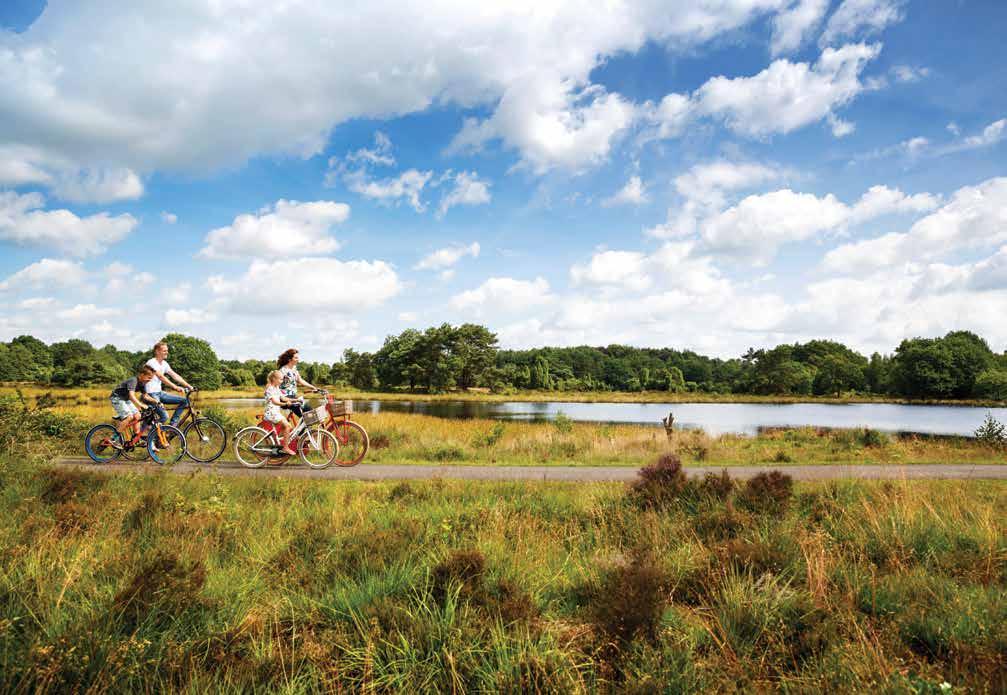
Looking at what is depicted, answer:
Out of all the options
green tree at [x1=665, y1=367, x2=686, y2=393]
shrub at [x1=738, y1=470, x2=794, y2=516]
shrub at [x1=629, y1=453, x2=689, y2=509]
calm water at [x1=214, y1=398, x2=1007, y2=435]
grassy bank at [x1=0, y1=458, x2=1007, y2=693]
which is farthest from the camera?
green tree at [x1=665, y1=367, x2=686, y2=393]

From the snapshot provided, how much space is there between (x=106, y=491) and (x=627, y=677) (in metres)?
Answer: 8.44

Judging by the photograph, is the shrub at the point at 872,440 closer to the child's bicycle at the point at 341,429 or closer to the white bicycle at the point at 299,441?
the child's bicycle at the point at 341,429

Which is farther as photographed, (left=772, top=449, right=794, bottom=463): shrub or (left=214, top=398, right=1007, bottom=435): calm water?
(left=214, top=398, right=1007, bottom=435): calm water

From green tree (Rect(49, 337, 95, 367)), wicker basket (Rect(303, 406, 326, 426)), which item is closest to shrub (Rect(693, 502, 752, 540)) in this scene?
wicker basket (Rect(303, 406, 326, 426))

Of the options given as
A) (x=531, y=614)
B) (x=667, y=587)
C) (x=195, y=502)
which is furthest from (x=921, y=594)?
(x=195, y=502)

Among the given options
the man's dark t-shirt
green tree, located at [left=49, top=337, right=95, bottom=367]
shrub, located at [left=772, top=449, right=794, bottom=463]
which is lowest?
shrub, located at [left=772, top=449, right=794, bottom=463]

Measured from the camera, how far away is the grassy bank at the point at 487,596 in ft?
12.7

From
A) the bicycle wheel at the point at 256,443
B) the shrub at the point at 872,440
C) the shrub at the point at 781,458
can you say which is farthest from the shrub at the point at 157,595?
the shrub at the point at 872,440

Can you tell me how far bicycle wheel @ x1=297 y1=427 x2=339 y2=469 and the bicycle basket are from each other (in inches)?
7.9

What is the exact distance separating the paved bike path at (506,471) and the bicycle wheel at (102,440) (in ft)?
0.72

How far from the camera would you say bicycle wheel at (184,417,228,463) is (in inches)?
471

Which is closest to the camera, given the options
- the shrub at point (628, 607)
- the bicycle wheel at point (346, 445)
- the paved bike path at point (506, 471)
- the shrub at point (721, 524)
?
the shrub at point (628, 607)

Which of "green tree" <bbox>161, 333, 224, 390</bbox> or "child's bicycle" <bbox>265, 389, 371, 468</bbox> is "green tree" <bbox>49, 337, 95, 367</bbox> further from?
"child's bicycle" <bbox>265, 389, 371, 468</bbox>

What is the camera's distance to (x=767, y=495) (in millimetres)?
8711
